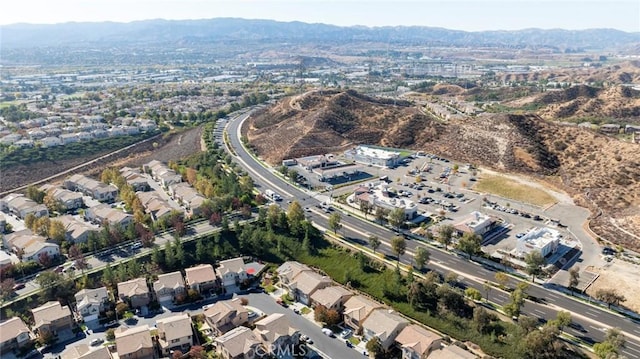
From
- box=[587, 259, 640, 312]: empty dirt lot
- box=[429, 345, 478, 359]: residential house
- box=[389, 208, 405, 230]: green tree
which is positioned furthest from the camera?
box=[389, 208, 405, 230]: green tree

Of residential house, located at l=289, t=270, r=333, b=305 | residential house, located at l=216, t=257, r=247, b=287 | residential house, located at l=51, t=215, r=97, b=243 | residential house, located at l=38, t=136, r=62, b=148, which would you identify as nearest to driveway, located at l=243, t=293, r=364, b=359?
residential house, located at l=289, t=270, r=333, b=305

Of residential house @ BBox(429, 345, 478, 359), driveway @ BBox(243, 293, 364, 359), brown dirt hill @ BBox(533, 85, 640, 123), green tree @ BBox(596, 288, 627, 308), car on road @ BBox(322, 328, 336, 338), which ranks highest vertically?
brown dirt hill @ BBox(533, 85, 640, 123)

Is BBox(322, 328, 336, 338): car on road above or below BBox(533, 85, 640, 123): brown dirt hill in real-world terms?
below

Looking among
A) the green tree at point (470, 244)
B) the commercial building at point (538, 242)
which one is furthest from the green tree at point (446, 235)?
the commercial building at point (538, 242)

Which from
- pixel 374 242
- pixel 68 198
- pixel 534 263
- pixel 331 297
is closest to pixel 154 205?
pixel 68 198

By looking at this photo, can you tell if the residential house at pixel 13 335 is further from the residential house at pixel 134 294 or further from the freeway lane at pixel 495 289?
the freeway lane at pixel 495 289

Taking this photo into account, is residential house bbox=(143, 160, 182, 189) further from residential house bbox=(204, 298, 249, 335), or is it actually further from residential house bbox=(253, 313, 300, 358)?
residential house bbox=(253, 313, 300, 358)

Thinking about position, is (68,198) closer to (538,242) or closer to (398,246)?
(398,246)
